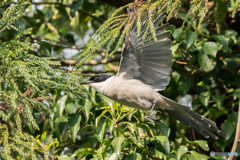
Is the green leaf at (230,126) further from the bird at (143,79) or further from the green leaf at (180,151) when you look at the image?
the green leaf at (180,151)

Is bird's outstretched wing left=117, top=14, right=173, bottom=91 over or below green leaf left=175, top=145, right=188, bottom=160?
over

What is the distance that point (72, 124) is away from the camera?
2912mm

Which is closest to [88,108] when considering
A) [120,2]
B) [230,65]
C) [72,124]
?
[72,124]

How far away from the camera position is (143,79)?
2.96 meters

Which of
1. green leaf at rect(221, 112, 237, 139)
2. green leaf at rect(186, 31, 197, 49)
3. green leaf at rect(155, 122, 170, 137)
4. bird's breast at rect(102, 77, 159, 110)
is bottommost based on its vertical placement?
green leaf at rect(221, 112, 237, 139)

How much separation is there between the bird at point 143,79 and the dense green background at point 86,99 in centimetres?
12

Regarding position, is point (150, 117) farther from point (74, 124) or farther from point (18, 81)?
point (18, 81)

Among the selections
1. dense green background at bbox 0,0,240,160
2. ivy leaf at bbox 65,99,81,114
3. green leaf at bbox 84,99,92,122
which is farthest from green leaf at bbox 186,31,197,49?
ivy leaf at bbox 65,99,81,114

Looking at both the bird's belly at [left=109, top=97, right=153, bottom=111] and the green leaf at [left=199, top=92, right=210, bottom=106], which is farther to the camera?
the green leaf at [left=199, top=92, right=210, bottom=106]

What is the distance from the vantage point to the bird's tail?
117 inches

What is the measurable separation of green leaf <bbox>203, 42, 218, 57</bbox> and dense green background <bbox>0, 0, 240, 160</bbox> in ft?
0.04

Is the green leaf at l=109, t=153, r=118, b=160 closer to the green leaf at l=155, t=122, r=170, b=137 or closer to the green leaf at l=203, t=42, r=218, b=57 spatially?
the green leaf at l=155, t=122, r=170, b=137

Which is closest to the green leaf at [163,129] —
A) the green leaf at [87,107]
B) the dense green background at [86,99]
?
the dense green background at [86,99]

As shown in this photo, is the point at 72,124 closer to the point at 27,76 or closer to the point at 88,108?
the point at 88,108
